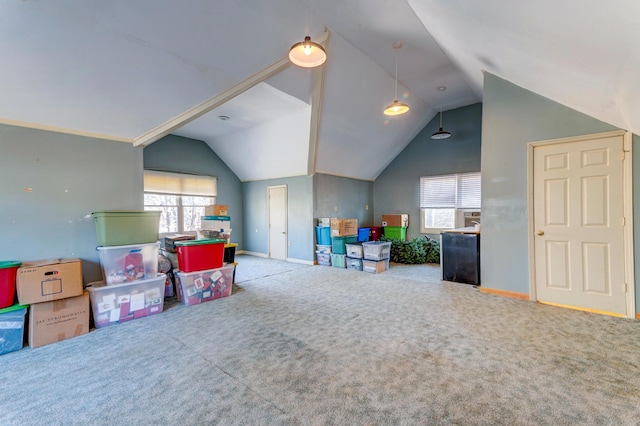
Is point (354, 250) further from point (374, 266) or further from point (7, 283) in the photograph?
point (7, 283)

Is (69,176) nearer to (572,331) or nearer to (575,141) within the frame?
(572,331)

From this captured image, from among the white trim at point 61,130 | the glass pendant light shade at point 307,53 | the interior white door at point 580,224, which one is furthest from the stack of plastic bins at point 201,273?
the interior white door at point 580,224

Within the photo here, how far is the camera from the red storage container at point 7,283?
2578 millimetres

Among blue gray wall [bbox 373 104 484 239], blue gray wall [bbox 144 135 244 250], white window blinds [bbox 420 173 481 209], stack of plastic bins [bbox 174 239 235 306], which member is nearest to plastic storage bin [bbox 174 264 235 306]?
stack of plastic bins [bbox 174 239 235 306]

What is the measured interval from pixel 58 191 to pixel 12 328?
152cm

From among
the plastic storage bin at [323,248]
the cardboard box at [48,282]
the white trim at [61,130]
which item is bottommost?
the plastic storage bin at [323,248]

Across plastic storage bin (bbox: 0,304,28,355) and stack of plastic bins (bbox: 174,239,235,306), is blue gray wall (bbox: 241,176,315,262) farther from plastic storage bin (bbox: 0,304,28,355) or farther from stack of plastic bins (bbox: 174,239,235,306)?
plastic storage bin (bbox: 0,304,28,355)

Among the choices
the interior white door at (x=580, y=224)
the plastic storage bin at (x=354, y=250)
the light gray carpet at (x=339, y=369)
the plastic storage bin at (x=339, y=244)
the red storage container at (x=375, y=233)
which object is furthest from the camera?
the red storage container at (x=375, y=233)

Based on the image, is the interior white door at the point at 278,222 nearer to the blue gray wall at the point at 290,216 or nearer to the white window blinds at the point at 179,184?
the blue gray wall at the point at 290,216

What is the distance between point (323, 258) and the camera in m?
6.55

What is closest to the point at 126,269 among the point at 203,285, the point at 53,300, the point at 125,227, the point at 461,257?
the point at 125,227

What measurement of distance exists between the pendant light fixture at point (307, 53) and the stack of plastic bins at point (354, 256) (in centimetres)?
395

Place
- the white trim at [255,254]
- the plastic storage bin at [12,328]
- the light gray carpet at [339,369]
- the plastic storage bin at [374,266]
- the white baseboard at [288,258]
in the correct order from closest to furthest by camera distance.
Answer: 1. the light gray carpet at [339,369]
2. the plastic storage bin at [12,328]
3. the plastic storage bin at [374,266]
4. the white baseboard at [288,258]
5. the white trim at [255,254]

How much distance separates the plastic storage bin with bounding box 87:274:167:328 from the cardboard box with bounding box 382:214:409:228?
5596 millimetres
